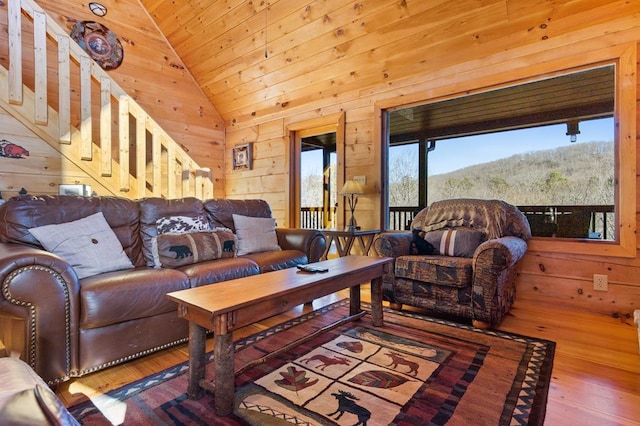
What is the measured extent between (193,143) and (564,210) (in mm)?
4947

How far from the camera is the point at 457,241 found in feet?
9.49

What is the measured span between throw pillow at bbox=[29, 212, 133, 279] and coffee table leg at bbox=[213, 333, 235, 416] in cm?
114

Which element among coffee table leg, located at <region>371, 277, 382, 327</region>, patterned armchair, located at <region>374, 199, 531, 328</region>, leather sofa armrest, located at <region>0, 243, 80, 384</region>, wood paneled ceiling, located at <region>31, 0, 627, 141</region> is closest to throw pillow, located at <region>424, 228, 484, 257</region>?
patterned armchair, located at <region>374, 199, 531, 328</region>

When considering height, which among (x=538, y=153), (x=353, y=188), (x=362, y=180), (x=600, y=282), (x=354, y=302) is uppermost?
(x=538, y=153)

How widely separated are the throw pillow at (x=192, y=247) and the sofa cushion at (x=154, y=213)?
0.11 metres

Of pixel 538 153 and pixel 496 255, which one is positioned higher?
pixel 538 153

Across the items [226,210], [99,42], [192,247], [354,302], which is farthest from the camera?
[99,42]

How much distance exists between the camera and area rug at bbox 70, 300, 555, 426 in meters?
1.39

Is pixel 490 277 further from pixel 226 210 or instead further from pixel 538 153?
pixel 226 210

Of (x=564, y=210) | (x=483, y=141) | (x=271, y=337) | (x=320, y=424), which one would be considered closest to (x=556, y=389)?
(x=320, y=424)

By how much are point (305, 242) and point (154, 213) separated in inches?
50.9

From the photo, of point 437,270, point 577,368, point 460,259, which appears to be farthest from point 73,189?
point 577,368

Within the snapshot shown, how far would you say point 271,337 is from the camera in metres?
2.23

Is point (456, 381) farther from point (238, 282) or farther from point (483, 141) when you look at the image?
point (483, 141)
